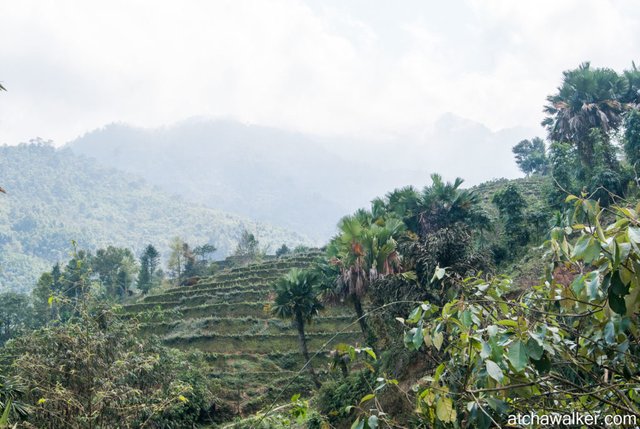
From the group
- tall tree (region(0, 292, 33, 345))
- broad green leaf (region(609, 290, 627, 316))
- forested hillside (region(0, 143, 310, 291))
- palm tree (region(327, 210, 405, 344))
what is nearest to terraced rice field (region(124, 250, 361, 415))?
palm tree (region(327, 210, 405, 344))

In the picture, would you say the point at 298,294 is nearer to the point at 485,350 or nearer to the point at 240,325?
the point at 240,325

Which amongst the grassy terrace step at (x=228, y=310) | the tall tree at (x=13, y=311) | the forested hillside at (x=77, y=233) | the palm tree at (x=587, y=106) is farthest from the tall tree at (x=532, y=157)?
the forested hillside at (x=77, y=233)

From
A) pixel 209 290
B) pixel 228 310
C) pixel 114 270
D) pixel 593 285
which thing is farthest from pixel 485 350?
pixel 114 270

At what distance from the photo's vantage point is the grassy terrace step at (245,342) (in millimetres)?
32062

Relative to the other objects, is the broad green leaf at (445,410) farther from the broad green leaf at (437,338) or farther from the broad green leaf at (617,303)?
the broad green leaf at (617,303)

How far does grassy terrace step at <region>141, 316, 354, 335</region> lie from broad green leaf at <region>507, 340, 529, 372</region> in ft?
106

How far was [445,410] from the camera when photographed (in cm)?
217

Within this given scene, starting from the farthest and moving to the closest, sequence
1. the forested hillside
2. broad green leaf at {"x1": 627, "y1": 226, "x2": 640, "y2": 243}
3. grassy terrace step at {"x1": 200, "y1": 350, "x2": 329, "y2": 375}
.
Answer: the forested hillside → grassy terrace step at {"x1": 200, "y1": 350, "x2": 329, "y2": 375} → broad green leaf at {"x1": 627, "y1": 226, "x2": 640, "y2": 243}

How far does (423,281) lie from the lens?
53.2ft

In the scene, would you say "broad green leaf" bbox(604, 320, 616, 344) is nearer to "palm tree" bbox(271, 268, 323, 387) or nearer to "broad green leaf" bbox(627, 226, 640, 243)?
"broad green leaf" bbox(627, 226, 640, 243)

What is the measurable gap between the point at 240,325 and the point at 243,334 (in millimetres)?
1986

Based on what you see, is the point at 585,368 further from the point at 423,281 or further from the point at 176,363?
the point at 176,363

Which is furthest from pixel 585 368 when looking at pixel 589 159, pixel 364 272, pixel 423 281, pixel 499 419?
pixel 589 159

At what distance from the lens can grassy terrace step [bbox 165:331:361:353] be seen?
32062 mm
